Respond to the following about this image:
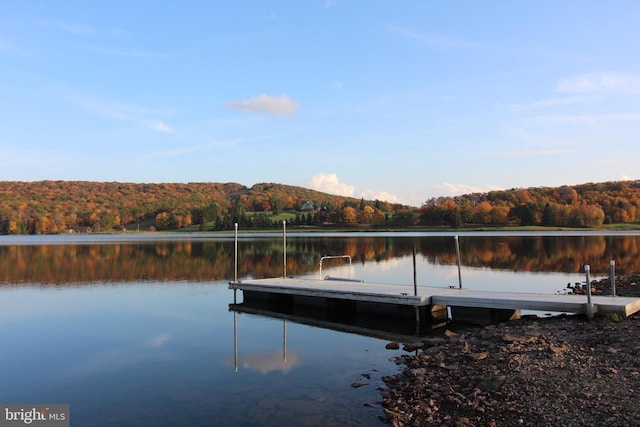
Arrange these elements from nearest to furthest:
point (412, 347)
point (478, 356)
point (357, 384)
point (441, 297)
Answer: point (357, 384) < point (478, 356) < point (412, 347) < point (441, 297)

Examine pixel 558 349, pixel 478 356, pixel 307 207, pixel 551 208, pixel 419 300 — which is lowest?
pixel 478 356

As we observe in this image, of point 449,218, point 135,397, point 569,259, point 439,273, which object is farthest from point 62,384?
point 449,218

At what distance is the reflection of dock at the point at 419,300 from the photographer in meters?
13.5

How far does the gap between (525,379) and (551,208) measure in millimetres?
128945

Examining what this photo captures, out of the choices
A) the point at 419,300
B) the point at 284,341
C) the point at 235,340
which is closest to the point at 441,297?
the point at 419,300

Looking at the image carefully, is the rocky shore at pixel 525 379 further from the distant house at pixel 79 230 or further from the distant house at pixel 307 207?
the distant house at pixel 307 207

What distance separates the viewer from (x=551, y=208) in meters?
125

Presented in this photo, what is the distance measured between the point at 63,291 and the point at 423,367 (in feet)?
69.5

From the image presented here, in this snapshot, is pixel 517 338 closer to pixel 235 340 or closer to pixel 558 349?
pixel 558 349

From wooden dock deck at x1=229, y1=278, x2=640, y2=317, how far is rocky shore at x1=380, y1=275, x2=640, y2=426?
63 centimetres

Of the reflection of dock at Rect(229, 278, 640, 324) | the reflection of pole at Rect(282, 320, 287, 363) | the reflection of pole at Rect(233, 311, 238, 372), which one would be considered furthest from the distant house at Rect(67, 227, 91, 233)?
the reflection of pole at Rect(282, 320, 287, 363)

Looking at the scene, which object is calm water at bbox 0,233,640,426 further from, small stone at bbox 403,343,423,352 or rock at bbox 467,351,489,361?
A: rock at bbox 467,351,489,361

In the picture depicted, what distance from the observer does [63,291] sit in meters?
25.4

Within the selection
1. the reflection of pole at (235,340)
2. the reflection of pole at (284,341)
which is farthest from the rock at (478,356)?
the reflection of pole at (235,340)
